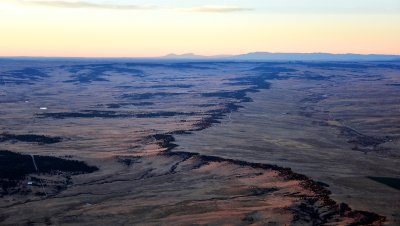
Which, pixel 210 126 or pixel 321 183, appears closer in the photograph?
pixel 321 183

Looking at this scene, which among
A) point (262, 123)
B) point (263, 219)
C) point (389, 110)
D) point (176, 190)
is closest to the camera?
point (263, 219)

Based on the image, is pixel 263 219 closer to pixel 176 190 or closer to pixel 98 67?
pixel 176 190

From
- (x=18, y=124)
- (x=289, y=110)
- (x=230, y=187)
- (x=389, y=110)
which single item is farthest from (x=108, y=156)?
(x=389, y=110)

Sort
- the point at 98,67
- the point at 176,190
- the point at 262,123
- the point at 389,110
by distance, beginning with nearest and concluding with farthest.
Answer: the point at 176,190, the point at 262,123, the point at 389,110, the point at 98,67

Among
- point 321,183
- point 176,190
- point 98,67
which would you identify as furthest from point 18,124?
point 98,67

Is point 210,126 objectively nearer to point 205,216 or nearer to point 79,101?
point 205,216

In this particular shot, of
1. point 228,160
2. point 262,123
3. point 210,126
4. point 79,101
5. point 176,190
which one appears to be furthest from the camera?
point 79,101

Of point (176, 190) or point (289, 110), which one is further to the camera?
point (289, 110)

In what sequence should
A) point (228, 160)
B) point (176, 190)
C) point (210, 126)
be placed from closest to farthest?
point (176, 190), point (228, 160), point (210, 126)

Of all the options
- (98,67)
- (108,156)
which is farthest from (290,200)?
(98,67)
